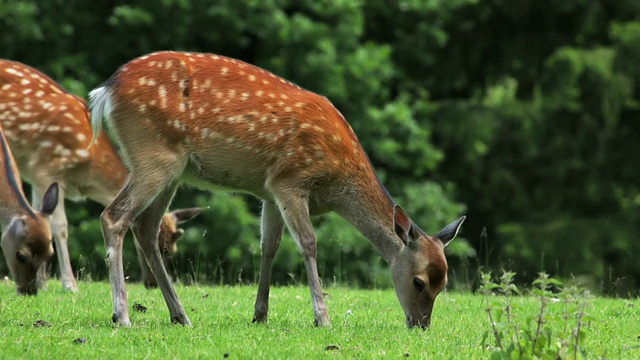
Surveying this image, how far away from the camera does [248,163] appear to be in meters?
7.55

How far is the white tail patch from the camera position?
7.40m

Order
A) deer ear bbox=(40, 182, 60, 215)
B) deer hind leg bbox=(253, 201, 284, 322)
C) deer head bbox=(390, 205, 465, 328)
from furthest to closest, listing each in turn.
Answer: deer ear bbox=(40, 182, 60, 215)
deer hind leg bbox=(253, 201, 284, 322)
deer head bbox=(390, 205, 465, 328)

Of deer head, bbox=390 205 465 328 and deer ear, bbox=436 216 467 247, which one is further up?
deer ear, bbox=436 216 467 247

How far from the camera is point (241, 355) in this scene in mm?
5984

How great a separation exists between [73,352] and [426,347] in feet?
6.41

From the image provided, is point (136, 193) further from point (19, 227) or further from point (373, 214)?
point (19, 227)

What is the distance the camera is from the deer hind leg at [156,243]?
7297 mm

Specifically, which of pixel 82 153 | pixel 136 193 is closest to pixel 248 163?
pixel 136 193

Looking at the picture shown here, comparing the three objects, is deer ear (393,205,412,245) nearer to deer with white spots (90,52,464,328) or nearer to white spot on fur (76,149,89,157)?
deer with white spots (90,52,464,328)

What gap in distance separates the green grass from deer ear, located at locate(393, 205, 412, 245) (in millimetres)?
598

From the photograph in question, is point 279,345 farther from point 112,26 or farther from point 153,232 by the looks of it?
point 112,26

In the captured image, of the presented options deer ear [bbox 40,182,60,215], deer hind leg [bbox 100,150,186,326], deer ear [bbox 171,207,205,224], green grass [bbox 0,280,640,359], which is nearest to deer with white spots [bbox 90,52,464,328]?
deer hind leg [bbox 100,150,186,326]

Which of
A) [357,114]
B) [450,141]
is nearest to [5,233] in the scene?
[357,114]

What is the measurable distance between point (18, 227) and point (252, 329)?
10.3 ft
